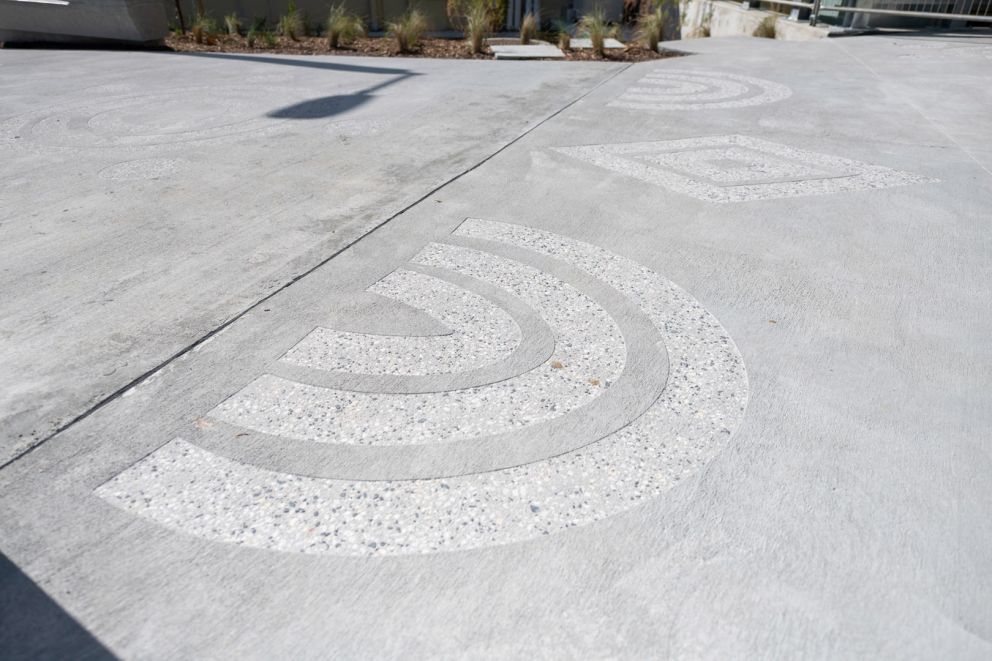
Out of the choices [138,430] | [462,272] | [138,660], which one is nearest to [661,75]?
[462,272]

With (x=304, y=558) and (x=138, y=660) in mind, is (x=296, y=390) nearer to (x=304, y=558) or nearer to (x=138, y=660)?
(x=304, y=558)

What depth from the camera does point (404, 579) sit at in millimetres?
2025

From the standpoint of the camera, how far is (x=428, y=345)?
3.23 m

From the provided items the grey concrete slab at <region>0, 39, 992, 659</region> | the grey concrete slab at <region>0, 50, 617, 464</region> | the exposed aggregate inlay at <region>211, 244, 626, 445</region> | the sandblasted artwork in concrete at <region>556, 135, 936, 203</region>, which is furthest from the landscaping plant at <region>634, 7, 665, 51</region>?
the exposed aggregate inlay at <region>211, 244, 626, 445</region>

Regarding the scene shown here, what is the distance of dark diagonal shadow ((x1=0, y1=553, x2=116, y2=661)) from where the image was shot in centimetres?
178

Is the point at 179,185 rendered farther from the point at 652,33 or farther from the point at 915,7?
the point at 915,7

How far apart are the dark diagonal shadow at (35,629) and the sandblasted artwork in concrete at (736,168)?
4792 mm

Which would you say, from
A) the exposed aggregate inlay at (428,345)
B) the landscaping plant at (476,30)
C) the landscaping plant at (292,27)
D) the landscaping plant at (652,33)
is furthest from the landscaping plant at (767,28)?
the exposed aggregate inlay at (428,345)

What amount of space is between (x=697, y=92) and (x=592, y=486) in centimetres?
820

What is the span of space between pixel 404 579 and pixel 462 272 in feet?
7.34

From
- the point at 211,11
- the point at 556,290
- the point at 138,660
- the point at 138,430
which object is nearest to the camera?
the point at 138,660

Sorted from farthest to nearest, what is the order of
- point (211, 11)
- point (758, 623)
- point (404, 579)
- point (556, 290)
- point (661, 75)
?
point (211, 11)
point (661, 75)
point (556, 290)
point (404, 579)
point (758, 623)

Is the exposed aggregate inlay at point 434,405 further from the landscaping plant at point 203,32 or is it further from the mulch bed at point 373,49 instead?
the landscaping plant at point 203,32

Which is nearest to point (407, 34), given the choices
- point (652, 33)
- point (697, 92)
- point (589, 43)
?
point (589, 43)
